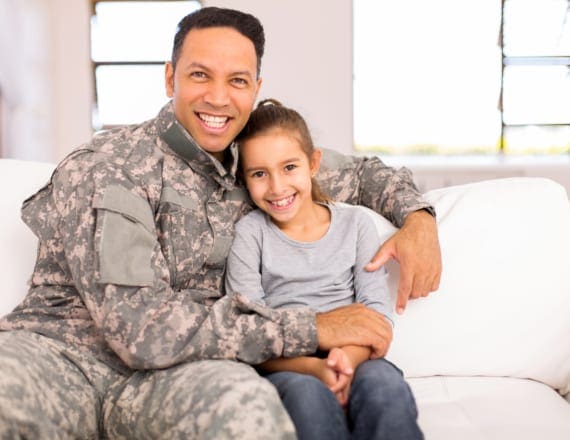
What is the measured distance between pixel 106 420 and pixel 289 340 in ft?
1.41

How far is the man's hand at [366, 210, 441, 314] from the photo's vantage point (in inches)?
68.6

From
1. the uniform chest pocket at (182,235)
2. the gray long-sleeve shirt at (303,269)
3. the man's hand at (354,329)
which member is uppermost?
the uniform chest pocket at (182,235)

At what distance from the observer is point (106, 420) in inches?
59.8

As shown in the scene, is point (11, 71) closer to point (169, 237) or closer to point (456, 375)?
point (169, 237)

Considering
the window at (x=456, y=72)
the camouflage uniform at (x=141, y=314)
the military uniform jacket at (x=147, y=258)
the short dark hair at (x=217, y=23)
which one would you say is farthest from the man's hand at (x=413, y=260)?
the window at (x=456, y=72)

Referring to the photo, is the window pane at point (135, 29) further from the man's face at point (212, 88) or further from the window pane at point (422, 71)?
the man's face at point (212, 88)

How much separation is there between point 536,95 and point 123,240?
15.1ft

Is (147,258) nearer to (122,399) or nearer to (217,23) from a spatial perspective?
(122,399)

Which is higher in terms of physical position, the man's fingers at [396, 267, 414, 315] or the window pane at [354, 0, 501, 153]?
the window pane at [354, 0, 501, 153]

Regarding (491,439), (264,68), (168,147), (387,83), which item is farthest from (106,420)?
(387,83)

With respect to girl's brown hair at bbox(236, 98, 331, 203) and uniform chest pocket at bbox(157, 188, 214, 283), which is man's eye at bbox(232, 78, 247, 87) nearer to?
girl's brown hair at bbox(236, 98, 331, 203)

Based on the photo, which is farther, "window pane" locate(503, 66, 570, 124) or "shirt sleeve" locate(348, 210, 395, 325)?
"window pane" locate(503, 66, 570, 124)

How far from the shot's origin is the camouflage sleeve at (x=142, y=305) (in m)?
1.43

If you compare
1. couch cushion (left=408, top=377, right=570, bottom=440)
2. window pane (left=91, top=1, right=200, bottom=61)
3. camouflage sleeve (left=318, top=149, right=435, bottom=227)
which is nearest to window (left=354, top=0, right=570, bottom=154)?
window pane (left=91, top=1, right=200, bottom=61)
